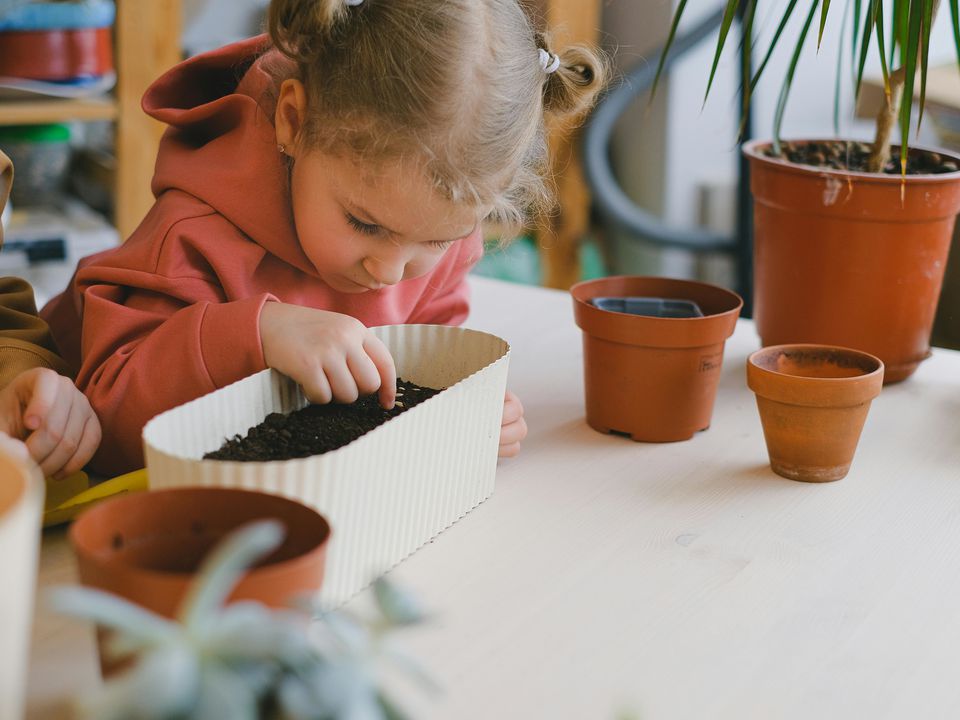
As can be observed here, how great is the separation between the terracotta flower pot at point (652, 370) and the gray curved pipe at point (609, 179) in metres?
1.26

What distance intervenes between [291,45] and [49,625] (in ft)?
1.46

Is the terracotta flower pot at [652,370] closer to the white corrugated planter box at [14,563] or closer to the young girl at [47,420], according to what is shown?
the young girl at [47,420]

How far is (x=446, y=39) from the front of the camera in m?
0.76

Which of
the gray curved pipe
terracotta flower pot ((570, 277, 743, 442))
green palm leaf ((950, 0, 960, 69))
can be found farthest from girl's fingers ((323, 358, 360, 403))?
the gray curved pipe

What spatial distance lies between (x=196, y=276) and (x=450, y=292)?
298mm

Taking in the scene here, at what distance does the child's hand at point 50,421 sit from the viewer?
694 mm

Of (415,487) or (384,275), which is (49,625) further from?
(384,275)

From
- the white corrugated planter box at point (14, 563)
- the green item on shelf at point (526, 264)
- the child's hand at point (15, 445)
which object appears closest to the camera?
the white corrugated planter box at point (14, 563)

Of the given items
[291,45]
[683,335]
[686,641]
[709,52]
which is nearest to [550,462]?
[683,335]

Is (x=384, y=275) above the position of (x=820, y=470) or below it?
above

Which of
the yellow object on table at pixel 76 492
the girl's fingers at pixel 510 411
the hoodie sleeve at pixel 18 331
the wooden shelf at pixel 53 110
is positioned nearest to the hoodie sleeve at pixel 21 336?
the hoodie sleeve at pixel 18 331

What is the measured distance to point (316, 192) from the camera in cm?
80

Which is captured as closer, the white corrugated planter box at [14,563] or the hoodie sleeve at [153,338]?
the white corrugated planter box at [14,563]

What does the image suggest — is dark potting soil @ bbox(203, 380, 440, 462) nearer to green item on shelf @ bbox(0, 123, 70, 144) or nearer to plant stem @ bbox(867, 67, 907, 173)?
plant stem @ bbox(867, 67, 907, 173)
